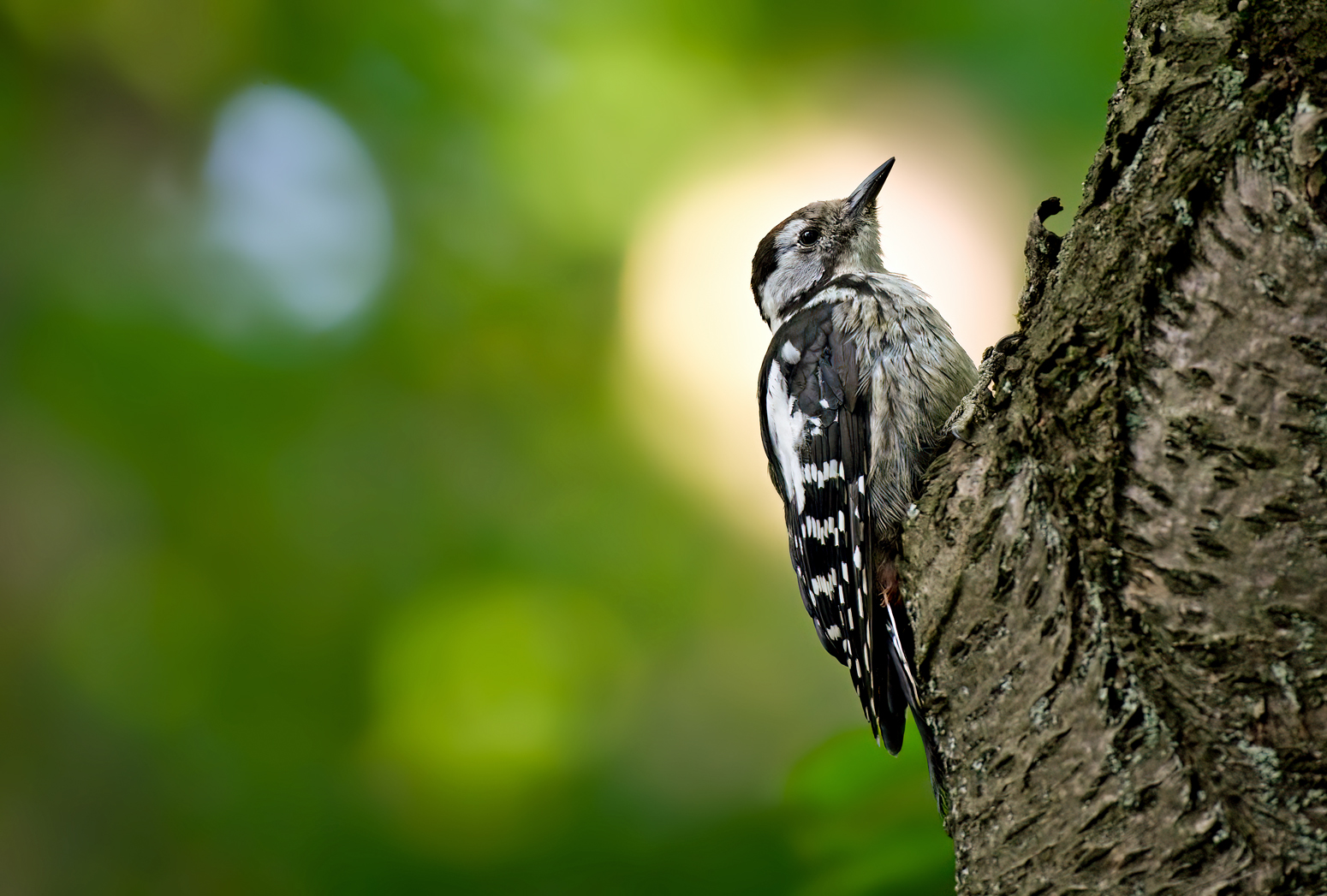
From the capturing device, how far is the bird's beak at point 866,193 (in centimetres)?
340

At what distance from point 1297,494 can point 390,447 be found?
3.32 meters

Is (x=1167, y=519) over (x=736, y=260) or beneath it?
beneath

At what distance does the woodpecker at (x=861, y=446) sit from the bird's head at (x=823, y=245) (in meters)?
0.40

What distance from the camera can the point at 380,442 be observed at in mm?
4027

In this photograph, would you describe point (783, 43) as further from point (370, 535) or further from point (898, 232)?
point (370, 535)

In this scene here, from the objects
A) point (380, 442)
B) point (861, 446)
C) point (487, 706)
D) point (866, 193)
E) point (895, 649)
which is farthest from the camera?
Answer: point (380, 442)

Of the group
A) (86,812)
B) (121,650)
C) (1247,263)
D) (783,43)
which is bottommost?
(1247,263)

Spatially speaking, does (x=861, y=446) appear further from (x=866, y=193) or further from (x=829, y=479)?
(x=866, y=193)

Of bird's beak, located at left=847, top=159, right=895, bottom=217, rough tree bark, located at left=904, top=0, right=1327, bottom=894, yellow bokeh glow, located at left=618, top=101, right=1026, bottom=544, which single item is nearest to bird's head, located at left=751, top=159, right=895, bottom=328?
bird's beak, located at left=847, top=159, right=895, bottom=217

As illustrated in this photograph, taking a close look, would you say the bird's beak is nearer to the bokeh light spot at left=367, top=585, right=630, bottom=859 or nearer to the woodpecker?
the woodpecker

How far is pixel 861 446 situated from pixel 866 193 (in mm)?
1236

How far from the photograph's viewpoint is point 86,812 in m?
3.65

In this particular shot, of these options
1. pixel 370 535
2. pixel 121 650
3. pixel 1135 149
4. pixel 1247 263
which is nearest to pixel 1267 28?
pixel 1135 149

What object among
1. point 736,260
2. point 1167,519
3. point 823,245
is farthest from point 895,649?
point 736,260
